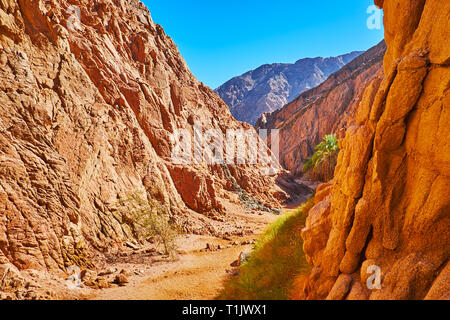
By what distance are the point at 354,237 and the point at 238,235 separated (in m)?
14.5

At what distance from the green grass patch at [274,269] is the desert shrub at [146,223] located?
20.3 ft

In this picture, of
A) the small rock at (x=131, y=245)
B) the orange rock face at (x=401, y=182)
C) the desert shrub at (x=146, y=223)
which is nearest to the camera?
the orange rock face at (x=401, y=182)

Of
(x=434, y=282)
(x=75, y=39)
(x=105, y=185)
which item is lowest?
(x=434, y=282)

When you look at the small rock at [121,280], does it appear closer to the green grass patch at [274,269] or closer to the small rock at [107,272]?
the small rock at [107,272]

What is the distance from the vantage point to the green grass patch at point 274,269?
675 cm

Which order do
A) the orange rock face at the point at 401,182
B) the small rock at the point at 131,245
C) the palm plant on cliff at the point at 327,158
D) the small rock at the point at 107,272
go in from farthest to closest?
the palm plant on cliff at the point at 327,158 < the small rock at the point at 131,245 < the small rock at the point at 107,272 < the orange rock face at the point at 401,182

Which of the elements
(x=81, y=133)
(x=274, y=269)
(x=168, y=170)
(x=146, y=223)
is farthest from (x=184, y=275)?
(x=168, y=170)

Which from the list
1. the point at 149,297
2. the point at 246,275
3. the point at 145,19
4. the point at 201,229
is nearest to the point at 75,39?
the point at 145,19

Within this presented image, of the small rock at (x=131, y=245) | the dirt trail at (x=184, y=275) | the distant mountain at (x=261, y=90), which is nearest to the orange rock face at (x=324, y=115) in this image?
the dirt trail at (x=184, y=275)

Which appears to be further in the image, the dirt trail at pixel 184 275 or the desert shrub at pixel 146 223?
the desert shrub at pixel 146 223

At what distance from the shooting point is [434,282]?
3.26 m

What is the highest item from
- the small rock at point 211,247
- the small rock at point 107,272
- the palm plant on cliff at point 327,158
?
the palm plant on cliff at point 327,158

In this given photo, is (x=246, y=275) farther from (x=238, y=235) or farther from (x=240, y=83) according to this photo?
(x=240, y=83)

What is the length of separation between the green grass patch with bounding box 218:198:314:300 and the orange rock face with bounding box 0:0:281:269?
7.92 meters
